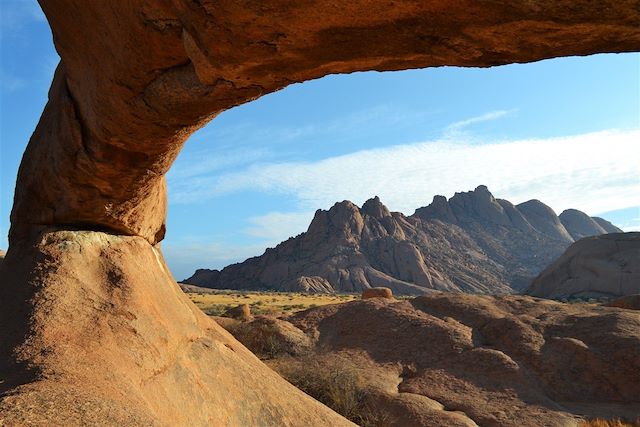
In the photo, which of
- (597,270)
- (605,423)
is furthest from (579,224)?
(605,423)

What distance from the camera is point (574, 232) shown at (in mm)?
124438

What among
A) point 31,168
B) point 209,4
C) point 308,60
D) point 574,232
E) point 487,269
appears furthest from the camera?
point 574,232

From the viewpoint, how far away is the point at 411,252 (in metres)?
79.4

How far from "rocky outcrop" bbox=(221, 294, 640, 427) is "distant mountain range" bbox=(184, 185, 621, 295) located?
54.2 metres

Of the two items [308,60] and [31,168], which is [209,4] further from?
[31,168]

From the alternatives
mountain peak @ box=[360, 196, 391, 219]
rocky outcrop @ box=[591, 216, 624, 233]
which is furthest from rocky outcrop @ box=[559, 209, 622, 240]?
mountain peak @ box=[360, 196, 391, 219]

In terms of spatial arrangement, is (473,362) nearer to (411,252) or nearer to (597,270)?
(597,270)

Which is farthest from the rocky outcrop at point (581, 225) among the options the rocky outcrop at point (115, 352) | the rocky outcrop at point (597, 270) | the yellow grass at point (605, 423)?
the rocky outcrop at point (115, 352)

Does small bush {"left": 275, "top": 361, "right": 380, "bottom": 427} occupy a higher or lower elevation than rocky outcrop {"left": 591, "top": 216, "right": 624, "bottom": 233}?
lower

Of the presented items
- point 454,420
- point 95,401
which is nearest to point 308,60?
point 95,401

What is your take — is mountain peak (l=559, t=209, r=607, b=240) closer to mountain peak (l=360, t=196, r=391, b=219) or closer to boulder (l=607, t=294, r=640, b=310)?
mountain peak (l=360, t=196, r=391, b=219)

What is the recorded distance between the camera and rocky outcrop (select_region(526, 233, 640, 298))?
41.0 meters

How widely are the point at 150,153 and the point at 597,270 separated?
149 ft

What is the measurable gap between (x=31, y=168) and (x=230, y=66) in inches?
182
